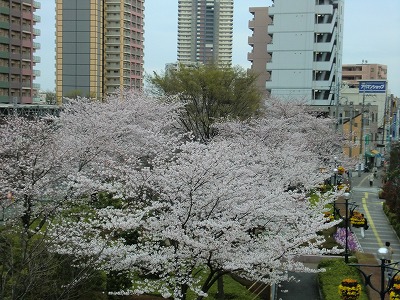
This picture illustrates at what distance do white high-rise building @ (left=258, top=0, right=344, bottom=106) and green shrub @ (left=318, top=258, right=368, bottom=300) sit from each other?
35982mm

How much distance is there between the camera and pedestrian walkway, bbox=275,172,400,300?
60.0ft

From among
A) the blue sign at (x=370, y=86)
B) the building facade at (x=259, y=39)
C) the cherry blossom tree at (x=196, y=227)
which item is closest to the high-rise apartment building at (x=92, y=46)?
the building facade at (x=259, y=39)

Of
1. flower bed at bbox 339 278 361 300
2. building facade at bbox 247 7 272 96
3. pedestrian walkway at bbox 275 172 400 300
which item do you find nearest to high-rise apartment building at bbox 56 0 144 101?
building facade at bbox 247 7 272 96

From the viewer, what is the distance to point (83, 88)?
3054 inches

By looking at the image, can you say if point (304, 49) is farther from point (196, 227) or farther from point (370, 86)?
point (196, 227)

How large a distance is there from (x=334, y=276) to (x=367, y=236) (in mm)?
9267

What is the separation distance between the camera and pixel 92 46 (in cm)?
7781

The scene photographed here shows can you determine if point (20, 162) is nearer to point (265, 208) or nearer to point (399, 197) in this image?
point (265, 208)

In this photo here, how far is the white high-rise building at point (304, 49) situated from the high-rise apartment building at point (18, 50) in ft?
92.7

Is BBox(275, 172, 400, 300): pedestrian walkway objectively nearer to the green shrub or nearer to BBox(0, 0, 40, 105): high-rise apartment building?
the green shrub

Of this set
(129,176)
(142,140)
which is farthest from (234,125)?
(129,176)

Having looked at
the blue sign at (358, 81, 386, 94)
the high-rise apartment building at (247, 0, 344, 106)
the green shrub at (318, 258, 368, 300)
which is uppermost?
the high-rise apartment building at (247, 0, 344, 106)

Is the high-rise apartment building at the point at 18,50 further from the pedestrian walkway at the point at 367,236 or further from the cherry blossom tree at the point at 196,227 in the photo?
the cherry blossom tree at the point at 196,227

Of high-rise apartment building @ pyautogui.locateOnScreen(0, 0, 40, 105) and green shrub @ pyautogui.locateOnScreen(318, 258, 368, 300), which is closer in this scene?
green shrub @ pyautogui.locateOnScreen(318, 258, 368, 300)
